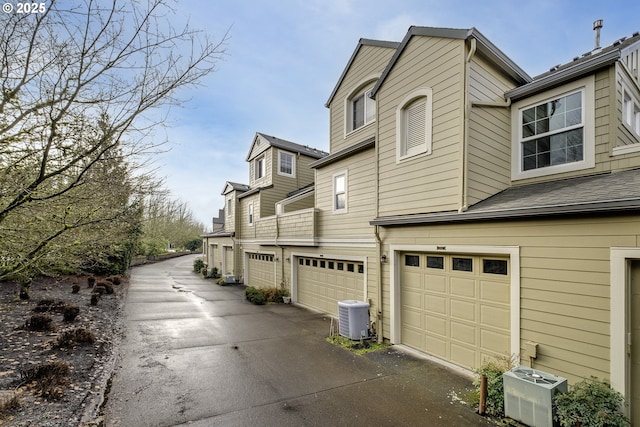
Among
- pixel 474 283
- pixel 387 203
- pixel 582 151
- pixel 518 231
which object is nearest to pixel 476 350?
pixel 474 283

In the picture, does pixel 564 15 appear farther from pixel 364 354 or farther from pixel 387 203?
pixel 364 354

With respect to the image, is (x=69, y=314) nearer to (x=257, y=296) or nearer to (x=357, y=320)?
(x=257, y=296)

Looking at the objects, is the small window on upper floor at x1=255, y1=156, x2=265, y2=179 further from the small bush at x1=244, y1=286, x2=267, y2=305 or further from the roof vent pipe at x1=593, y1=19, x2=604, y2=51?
the roof vent pipe at x1=593, y1=19, x2=604, y2=51

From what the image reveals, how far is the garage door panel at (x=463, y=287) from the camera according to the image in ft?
20.5

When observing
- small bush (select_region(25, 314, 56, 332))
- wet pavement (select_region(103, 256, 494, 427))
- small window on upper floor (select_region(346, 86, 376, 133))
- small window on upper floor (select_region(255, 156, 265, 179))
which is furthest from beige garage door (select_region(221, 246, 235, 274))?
small window on upper floor (select_region(346, 86, 376, 133))

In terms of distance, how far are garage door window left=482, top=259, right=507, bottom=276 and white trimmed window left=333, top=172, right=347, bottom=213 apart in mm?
5182

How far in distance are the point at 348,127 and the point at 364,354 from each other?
26.0 feet

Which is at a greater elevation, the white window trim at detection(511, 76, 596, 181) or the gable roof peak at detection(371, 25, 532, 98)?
the gable roof peak at detection(371, 25, 532, 98)

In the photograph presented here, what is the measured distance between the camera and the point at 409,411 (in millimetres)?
4941

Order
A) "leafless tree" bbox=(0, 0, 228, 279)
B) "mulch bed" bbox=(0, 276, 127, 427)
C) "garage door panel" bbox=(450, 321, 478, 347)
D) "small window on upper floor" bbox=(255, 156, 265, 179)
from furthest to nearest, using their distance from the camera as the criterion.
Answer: "small window on upper floor" bbox=(255, 156, 265, 179) → "garage door panel" bbox=(450, 321, 478, 347) → "mulch bed" bbox=(0, 276, 127, 427) → "leafless tree" bbox=(0, 0, 228, 279)

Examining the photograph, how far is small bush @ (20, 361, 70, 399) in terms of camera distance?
498cm

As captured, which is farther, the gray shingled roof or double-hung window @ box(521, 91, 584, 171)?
double-hung window @ box(521, 91, 584, 171)

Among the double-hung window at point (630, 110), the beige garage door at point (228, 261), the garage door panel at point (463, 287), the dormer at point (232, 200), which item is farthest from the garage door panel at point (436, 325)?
the beige garage door at point (228, 261)

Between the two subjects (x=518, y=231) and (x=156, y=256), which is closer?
(x=518, y=231)
